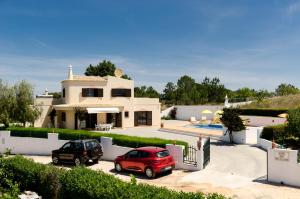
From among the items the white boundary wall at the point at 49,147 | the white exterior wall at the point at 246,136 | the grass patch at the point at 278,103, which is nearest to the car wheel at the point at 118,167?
the white boundary wall at the point at 49,147

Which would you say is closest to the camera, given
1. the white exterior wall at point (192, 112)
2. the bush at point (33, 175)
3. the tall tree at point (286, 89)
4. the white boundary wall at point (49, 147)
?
the bush at point (33, 175)

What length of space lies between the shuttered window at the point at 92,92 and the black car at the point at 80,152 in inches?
823

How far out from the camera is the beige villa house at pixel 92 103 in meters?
45.1

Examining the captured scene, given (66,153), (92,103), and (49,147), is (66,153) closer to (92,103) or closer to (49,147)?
(49,147)

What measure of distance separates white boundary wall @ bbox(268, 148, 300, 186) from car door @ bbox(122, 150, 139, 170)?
7.70 meters

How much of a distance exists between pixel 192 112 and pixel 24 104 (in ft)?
104

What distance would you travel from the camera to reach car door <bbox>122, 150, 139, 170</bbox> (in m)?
21.4

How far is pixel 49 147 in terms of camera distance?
30953 millimetres

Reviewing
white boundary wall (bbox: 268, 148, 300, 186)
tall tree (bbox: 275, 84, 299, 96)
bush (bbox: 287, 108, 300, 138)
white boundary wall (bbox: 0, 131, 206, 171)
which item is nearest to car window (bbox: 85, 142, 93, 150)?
white boundary wall (bbox: 0, 131, 206, 171)

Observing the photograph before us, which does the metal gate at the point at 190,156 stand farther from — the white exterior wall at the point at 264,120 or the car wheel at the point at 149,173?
the white exterior wall at the point at 264,120

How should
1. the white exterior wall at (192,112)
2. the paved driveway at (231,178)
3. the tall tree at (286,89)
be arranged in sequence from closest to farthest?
the paved driveway at (231,178) < the white exterior wall at (192,112) < the tall tree at (286,89)

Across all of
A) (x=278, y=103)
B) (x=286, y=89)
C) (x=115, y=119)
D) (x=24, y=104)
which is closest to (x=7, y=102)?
(x=24, y=104)

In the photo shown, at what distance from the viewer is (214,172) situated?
69.4 ft

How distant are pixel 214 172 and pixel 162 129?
25.2m
